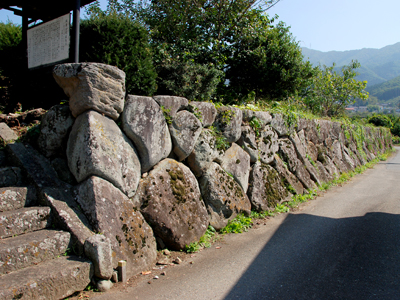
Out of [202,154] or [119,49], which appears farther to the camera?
[119,49]

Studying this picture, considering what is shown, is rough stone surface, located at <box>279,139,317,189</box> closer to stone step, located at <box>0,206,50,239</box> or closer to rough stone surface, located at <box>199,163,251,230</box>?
rough stone surface, located at <box>199,163,251,230</box>

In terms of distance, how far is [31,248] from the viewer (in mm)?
2719

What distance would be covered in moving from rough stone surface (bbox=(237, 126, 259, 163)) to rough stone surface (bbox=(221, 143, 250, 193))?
0.49ft

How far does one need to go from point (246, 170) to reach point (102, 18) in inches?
152

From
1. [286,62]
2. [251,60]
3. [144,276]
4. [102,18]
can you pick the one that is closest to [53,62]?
[102,18]

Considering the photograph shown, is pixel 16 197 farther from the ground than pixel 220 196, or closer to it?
farther from the ground

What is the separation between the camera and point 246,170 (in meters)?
5.70

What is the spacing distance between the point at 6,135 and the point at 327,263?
14.6ft

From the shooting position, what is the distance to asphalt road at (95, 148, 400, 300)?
9.82ft

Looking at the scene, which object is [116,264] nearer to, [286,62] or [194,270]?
[194,270]

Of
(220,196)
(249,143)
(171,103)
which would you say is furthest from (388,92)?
(171,103)

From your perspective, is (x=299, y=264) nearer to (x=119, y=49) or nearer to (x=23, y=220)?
(x=23, y=220)

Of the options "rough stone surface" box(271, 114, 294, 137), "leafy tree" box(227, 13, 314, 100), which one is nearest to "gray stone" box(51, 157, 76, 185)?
"rough stone surface" box(271, 114, 294, 137)

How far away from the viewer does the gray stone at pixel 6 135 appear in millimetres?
3721
